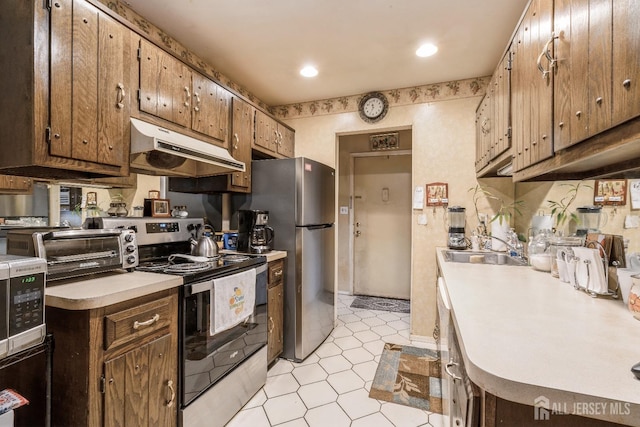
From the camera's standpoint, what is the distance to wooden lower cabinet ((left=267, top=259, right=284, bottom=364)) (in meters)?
2.28

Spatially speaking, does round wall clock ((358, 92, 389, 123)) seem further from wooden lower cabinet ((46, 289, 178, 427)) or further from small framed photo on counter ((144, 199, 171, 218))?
wooden lower cabinet ((46, 289, 178, 427))

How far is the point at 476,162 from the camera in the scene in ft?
8.87

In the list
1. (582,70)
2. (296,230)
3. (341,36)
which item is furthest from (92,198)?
(582,70)

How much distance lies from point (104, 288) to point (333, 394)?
159 centimetres

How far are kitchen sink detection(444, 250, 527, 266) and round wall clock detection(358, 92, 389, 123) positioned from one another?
1.55m

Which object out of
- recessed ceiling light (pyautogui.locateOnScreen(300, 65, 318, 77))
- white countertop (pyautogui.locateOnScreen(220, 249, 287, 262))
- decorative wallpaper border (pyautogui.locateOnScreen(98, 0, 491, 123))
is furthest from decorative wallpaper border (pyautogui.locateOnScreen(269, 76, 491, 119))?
white countertop (pyautogui.locateOnScreen(220, 249, 287, 262))

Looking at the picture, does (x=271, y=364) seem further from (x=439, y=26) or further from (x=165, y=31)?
(x=439, y=26)

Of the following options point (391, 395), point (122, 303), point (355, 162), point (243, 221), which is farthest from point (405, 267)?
point (122, 303)

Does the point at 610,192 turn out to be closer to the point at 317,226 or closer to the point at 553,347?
the point at 553,347

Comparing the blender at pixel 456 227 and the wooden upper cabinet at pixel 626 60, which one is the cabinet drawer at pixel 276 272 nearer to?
the blender at pixel 456 227

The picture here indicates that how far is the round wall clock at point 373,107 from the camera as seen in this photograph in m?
3.04

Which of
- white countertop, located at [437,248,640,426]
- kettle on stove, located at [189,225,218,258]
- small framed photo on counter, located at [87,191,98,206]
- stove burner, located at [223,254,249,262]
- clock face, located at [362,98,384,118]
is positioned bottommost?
white countertop, located at [437,248,640,426]

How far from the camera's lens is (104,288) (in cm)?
118

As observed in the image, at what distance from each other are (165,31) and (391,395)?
3017 mm
